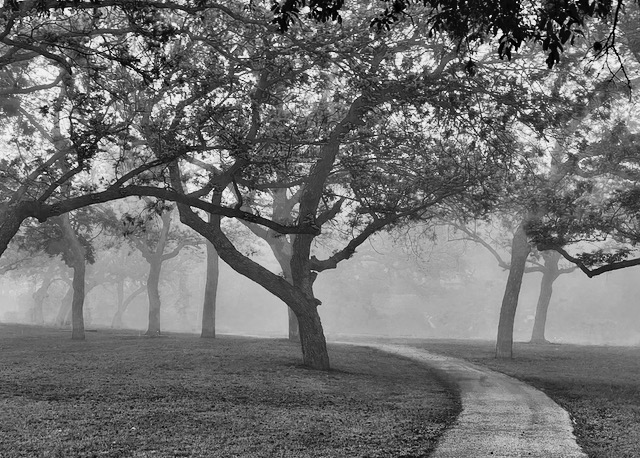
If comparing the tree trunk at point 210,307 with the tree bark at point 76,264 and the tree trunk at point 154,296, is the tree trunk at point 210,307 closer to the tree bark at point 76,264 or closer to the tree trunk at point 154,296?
the tree trunk at point 154,296

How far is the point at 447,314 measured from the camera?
7669cm

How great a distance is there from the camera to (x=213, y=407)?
13.1m

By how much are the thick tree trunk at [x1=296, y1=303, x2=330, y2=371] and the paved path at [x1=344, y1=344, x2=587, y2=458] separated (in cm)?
397

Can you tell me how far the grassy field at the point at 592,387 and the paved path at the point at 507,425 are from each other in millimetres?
406

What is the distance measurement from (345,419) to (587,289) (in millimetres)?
67244

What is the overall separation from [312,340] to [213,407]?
7.80 meters

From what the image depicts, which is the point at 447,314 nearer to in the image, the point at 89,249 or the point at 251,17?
the point at 89,249

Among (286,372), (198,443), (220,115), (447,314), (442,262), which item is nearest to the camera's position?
(198,443)

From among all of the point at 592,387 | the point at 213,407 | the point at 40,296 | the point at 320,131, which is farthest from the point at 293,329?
the point at 40,296

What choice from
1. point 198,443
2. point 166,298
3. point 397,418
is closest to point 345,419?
point 397,418

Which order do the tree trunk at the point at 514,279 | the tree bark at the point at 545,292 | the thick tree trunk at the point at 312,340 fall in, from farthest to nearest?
the tree bark at the point at 545,292
the tree trunk at the point at 514,279
the thick tree trunk at the point at 312,340

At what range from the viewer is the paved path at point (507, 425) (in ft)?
32.5

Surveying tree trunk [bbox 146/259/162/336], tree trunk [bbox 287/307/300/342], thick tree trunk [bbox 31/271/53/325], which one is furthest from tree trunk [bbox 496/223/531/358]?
thick tree trunk [bbox 31/271/53/325]

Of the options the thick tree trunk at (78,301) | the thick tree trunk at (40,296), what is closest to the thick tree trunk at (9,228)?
the thick tree trunk at (78,301)
